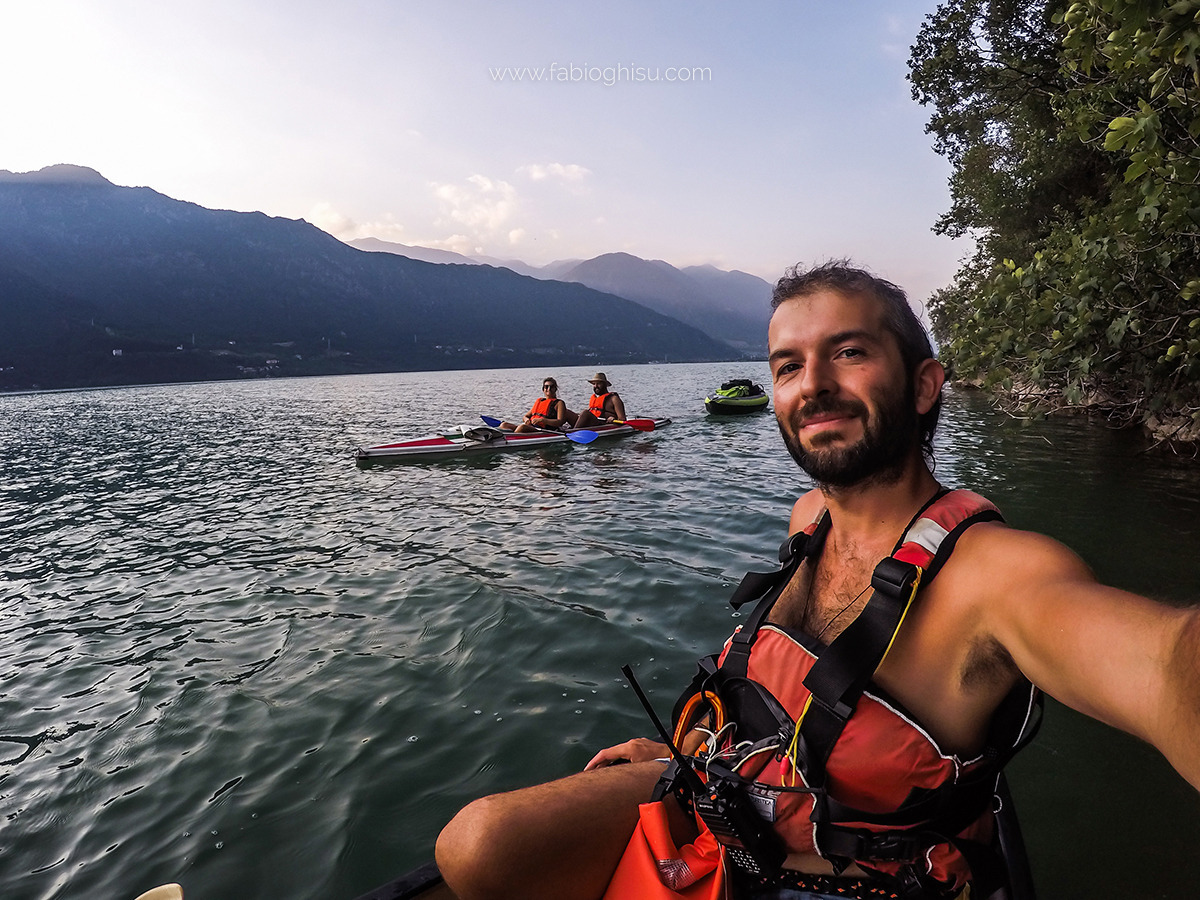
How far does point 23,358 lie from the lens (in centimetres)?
11100

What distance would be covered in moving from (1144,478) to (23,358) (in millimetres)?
155044

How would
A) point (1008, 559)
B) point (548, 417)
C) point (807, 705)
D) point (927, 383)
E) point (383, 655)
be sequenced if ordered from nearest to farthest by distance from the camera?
point (1008, 559)
point (807, 705)
point (927, 383)
point (383, 655)
point (548, 417)

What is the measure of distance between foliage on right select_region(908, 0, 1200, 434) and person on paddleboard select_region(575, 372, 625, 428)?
11.0 m

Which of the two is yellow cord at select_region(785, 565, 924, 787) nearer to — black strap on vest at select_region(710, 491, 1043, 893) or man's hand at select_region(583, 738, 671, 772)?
black strap on vest at select_region(710, 491, 1043, 893)

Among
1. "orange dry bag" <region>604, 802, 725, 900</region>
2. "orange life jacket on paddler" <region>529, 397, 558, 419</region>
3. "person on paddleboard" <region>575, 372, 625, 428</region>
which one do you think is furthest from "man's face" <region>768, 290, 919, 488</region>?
"person on paddleboard" <region>575, 372, 625, 428</region>

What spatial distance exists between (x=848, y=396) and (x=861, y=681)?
43.7 inches

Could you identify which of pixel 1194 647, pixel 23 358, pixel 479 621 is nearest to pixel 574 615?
pixel 479 621

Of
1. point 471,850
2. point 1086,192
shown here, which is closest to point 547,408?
point 471,850

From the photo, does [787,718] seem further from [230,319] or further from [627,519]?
[230,319]

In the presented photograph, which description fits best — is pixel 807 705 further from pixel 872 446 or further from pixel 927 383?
pixel 927 383

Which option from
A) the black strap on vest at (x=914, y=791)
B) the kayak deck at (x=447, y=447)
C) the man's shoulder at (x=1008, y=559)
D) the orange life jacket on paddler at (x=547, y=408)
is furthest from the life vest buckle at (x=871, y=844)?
the orange life jacket on paddler at (x=547, y=408)

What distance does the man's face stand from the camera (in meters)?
2.46

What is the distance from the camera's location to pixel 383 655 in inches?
262

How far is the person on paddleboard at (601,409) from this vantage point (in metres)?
21.1
